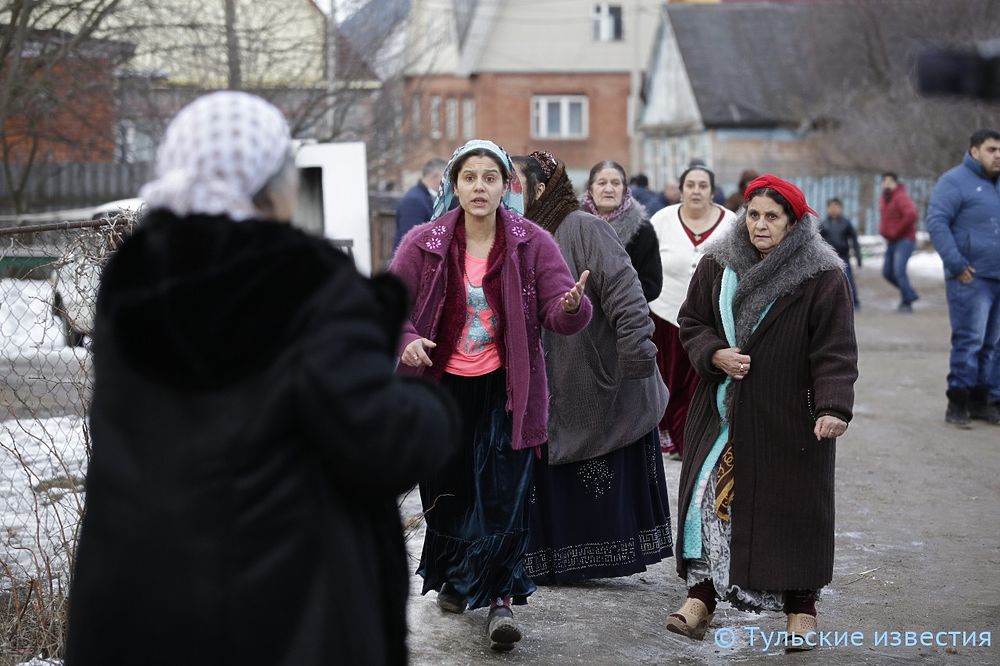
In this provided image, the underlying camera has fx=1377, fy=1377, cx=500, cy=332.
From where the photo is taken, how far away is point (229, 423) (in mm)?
2633

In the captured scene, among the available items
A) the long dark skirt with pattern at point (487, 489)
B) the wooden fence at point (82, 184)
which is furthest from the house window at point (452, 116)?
the long dark skirt with pattern at point (487, 489)

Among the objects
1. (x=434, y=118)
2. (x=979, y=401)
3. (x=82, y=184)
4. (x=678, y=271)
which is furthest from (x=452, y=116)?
(x=678, y=271)

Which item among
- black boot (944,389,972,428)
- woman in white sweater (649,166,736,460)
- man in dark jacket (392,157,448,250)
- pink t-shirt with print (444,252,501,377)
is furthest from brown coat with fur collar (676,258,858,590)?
man in dark jacket (392,157,448,250)

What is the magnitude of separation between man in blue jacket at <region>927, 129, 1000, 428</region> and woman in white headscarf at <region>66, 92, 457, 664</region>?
833 centimetres

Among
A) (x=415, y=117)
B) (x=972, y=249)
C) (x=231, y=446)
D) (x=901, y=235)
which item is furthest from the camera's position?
(x=415, y=117)

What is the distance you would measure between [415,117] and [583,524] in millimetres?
19208

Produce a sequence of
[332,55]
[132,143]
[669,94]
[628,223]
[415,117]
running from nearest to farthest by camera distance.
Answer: [628,223] < [332,55] < [132,143] < [415,117] < [669,94]

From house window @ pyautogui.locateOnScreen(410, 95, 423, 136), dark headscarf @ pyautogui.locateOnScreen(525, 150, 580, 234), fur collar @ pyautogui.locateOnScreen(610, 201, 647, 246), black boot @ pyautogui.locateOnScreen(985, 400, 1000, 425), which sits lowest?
black boot @ pyautogui.locateOnScreen(985, 400, 1000, 425)

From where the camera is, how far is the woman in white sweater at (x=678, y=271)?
29.6 feet

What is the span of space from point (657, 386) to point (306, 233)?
3842 millimetres

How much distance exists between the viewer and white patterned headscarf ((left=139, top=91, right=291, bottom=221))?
8.70 feet

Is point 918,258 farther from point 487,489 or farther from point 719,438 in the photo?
point 487,489

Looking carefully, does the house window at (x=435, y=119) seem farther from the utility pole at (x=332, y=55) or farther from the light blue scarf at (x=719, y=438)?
the light blue scarf at (x=719, y=438)

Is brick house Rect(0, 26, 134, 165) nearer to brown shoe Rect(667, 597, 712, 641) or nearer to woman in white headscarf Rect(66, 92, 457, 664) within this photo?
brown shoe Rect(667, 597, 712, 641)
